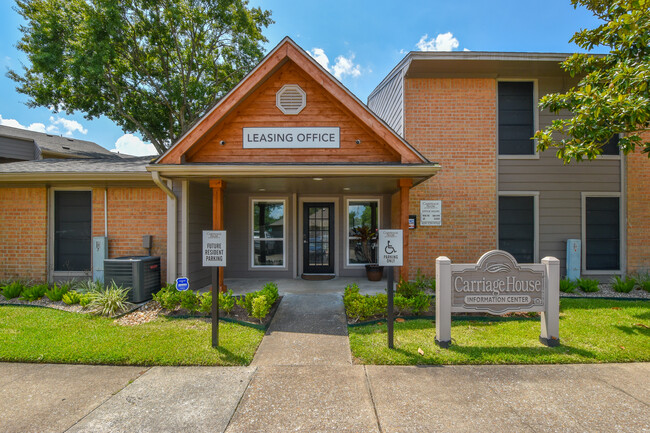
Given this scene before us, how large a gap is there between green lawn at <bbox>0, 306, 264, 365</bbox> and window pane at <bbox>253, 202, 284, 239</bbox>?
397 centimetres

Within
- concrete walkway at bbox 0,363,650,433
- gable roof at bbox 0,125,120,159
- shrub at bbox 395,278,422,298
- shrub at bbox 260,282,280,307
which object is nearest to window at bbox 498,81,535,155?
shrub at bbox 395,278,422,298

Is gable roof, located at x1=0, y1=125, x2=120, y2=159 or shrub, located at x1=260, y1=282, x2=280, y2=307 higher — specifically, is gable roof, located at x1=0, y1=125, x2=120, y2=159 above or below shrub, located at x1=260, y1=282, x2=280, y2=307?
above

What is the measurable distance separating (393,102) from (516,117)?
3306mm

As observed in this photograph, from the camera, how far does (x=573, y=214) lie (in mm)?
8344

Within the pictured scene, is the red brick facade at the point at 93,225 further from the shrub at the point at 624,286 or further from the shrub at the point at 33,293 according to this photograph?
the shrub at the point at 624,286

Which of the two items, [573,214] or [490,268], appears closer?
[490,268]

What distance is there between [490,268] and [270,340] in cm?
349

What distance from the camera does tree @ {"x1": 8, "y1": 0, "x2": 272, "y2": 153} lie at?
13.5 meters

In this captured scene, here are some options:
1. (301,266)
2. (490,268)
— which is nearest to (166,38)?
(301,266)

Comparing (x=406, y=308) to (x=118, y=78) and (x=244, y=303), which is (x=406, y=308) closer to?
(x=244, y=303)

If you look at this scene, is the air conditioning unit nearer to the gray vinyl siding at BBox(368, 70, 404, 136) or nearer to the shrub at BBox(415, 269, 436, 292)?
the shrub at BBox(415, 269, 436, 292)

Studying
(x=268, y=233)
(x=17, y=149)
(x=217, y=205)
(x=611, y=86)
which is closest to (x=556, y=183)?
(x=611, y=86)

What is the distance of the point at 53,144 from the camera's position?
16.0m

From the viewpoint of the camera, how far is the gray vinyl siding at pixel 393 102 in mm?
8367
